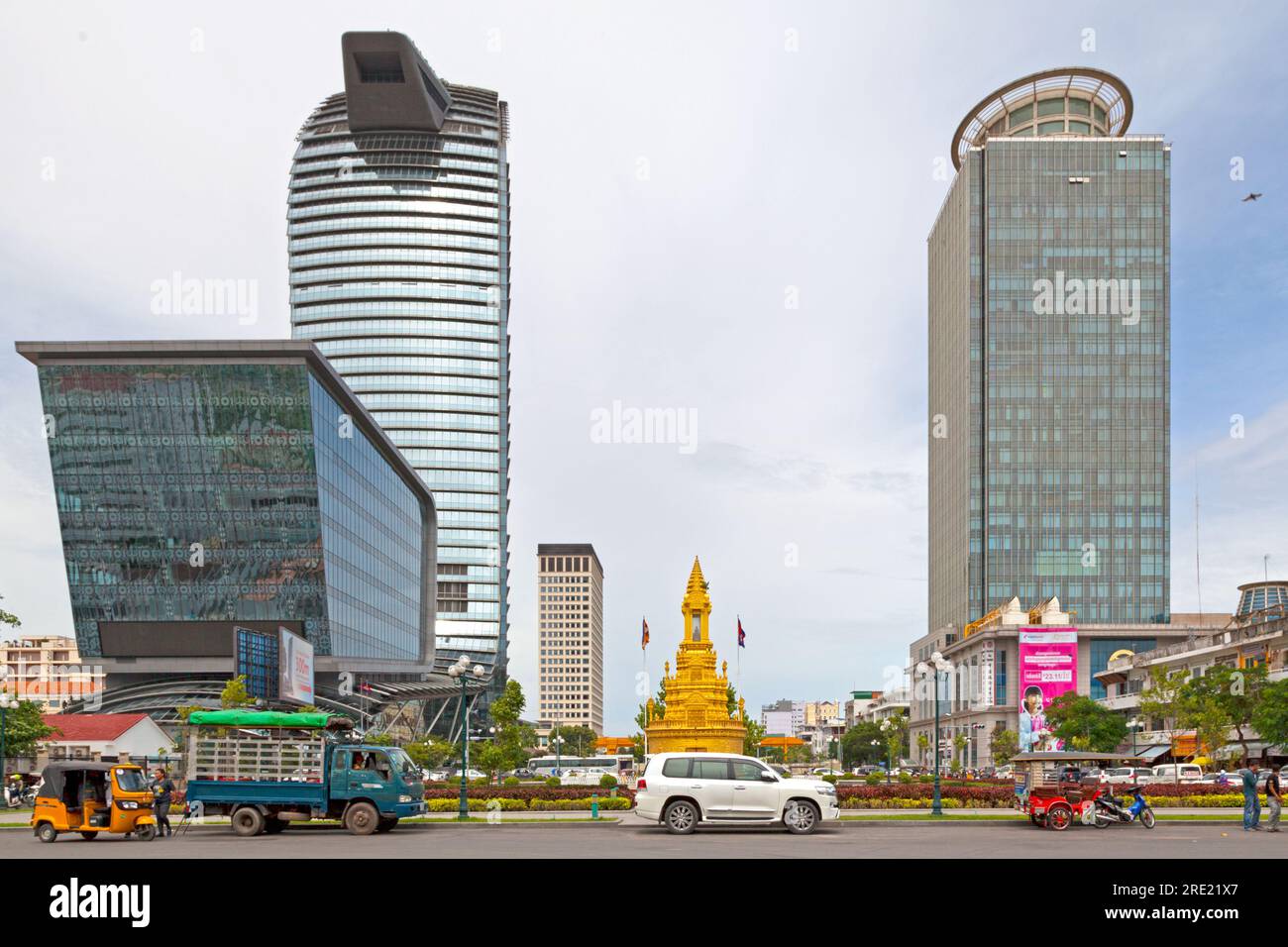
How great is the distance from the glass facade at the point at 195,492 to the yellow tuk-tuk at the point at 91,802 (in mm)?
74203

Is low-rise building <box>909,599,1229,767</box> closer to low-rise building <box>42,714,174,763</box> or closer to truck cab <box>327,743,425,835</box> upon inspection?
low-rise building <box>42,714,174,763</box>

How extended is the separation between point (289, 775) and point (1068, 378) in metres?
132

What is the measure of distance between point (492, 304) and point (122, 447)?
104 meters

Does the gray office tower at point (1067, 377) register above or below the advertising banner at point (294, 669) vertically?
above

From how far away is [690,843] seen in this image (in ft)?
80.3

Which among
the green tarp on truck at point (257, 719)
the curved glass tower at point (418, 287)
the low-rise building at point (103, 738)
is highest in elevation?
the curved glass tower at point (418, 287)

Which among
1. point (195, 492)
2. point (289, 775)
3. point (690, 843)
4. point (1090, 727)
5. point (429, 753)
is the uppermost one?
point (195, 492)

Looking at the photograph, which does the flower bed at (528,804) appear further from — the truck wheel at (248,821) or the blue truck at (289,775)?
the truck wheel at (248,821)

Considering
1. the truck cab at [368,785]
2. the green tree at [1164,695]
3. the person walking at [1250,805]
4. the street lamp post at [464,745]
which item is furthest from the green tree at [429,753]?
the person walking at [1250,805]

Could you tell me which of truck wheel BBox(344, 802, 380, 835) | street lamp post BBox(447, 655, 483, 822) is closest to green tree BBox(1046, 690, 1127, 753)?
street lamp post BBox(447, 655, 483, 822)

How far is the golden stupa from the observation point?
58912 millimetres

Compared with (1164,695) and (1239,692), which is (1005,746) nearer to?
(1164,695)

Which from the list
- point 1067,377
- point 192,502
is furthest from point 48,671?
point 1067,377

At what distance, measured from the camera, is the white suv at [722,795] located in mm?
27516
